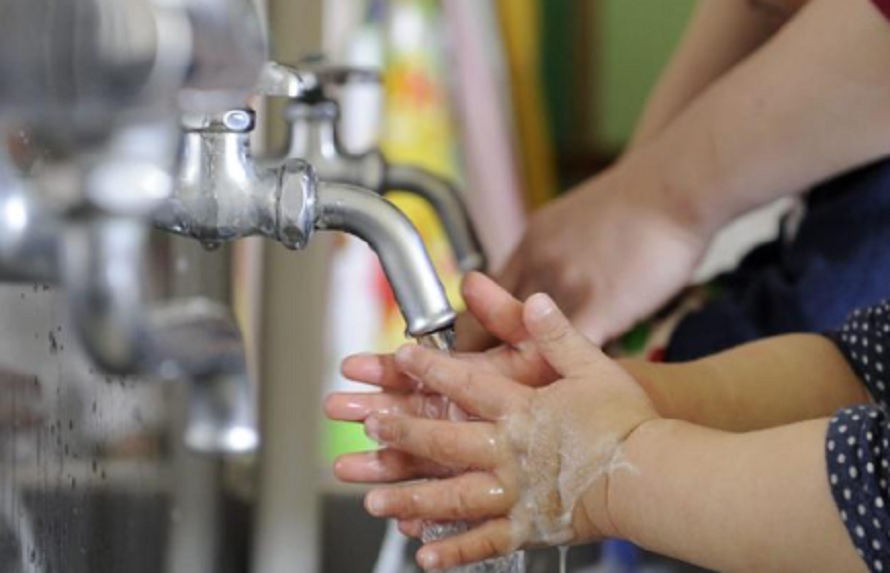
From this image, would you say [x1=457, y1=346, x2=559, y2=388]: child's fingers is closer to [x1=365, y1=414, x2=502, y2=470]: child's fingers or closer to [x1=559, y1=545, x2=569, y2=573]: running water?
[x1=365, y1=414, x2=502, y2=470]: child's fingers

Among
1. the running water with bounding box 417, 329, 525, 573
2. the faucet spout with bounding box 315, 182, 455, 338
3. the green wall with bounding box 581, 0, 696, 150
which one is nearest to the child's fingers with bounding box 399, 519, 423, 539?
the running water with bounding box 417, 329, 525, 573

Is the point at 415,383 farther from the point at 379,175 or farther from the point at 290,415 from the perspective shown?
the point at 290,415

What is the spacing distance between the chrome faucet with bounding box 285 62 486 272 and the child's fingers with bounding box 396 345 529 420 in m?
0.22

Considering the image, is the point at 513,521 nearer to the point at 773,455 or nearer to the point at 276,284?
the point at 773,455

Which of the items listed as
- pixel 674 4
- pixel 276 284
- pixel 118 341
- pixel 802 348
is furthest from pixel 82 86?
pixel 674 4

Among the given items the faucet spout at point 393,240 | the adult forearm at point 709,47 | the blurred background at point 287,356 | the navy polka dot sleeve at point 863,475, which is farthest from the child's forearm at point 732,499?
the adult forearm at point 709,47

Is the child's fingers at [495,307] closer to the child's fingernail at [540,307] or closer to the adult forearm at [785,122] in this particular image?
the child's fingernail at [540,307]

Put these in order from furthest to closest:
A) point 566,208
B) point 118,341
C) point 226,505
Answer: point 226,505 < point 566,208 < point 118,341

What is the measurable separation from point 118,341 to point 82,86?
17 centimetres

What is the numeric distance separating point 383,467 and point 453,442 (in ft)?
0.17

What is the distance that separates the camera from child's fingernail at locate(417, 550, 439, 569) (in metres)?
0.62

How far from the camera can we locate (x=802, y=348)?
2.56ft

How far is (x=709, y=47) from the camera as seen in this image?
0.96 meters

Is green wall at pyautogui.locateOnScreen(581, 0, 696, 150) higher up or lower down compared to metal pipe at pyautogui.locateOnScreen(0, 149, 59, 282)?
higher up
